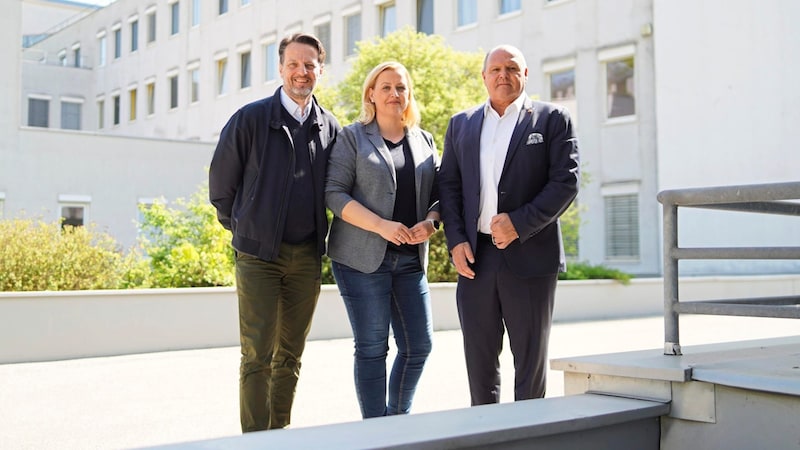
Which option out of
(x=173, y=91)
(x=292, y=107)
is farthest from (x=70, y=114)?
(x=292, y=107)

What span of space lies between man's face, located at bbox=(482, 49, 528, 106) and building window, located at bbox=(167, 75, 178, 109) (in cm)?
4193

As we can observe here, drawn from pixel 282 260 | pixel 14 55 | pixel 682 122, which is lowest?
pixel 282 260

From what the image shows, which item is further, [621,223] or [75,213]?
[75,213]

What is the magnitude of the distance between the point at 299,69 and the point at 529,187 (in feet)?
4.32

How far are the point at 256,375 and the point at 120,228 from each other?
26.0 m

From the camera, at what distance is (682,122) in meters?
23.8

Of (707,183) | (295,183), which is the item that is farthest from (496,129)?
(707,183)

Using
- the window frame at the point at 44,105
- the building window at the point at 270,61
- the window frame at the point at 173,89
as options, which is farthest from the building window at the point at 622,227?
the window frame at the point at 44,105

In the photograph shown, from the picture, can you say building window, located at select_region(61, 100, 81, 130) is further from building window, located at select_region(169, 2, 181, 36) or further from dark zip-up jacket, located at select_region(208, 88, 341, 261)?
dark zip-up jacket, located at select_region(208, 88, 341, 261)

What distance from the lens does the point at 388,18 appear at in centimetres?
3356

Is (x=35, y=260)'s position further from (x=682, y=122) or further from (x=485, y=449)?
(x=682, y=122)

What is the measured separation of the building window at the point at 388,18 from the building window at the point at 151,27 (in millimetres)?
17455

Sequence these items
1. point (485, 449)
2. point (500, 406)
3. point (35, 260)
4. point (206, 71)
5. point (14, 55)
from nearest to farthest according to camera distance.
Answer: point (485, 449)
point (500, 406)
point (35, 260)
point (14, 55)
point (206, 71)

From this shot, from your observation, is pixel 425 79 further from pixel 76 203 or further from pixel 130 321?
pixel 76 203
